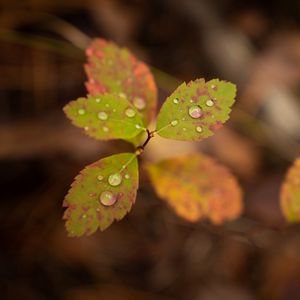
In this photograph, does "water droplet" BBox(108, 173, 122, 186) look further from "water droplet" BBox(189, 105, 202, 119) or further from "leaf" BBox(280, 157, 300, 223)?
"leaf" BBox(280, 157, 300, 223)

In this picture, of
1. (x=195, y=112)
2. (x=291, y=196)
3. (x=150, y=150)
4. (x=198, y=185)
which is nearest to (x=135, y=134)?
(x=195, y=112)

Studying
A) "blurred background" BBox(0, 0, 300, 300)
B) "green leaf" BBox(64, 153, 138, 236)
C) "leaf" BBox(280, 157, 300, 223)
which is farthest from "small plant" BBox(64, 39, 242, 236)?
"blurred background" BBox(0, 0, 300, 300)

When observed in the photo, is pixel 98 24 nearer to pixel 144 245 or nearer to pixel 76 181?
pixel 144 245

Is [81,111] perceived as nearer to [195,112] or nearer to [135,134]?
[135,134]

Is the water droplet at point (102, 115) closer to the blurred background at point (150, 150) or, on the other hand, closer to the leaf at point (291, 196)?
the leaf at point (291, 196)

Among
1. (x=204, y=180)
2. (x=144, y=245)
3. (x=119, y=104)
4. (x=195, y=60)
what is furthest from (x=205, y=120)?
(x=195, y=60)

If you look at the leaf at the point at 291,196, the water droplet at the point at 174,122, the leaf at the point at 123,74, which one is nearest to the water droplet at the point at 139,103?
the leaf at the point at 123,74

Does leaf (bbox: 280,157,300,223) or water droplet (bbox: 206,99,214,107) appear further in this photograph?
leaf (bbox: 280,157,300,223)
